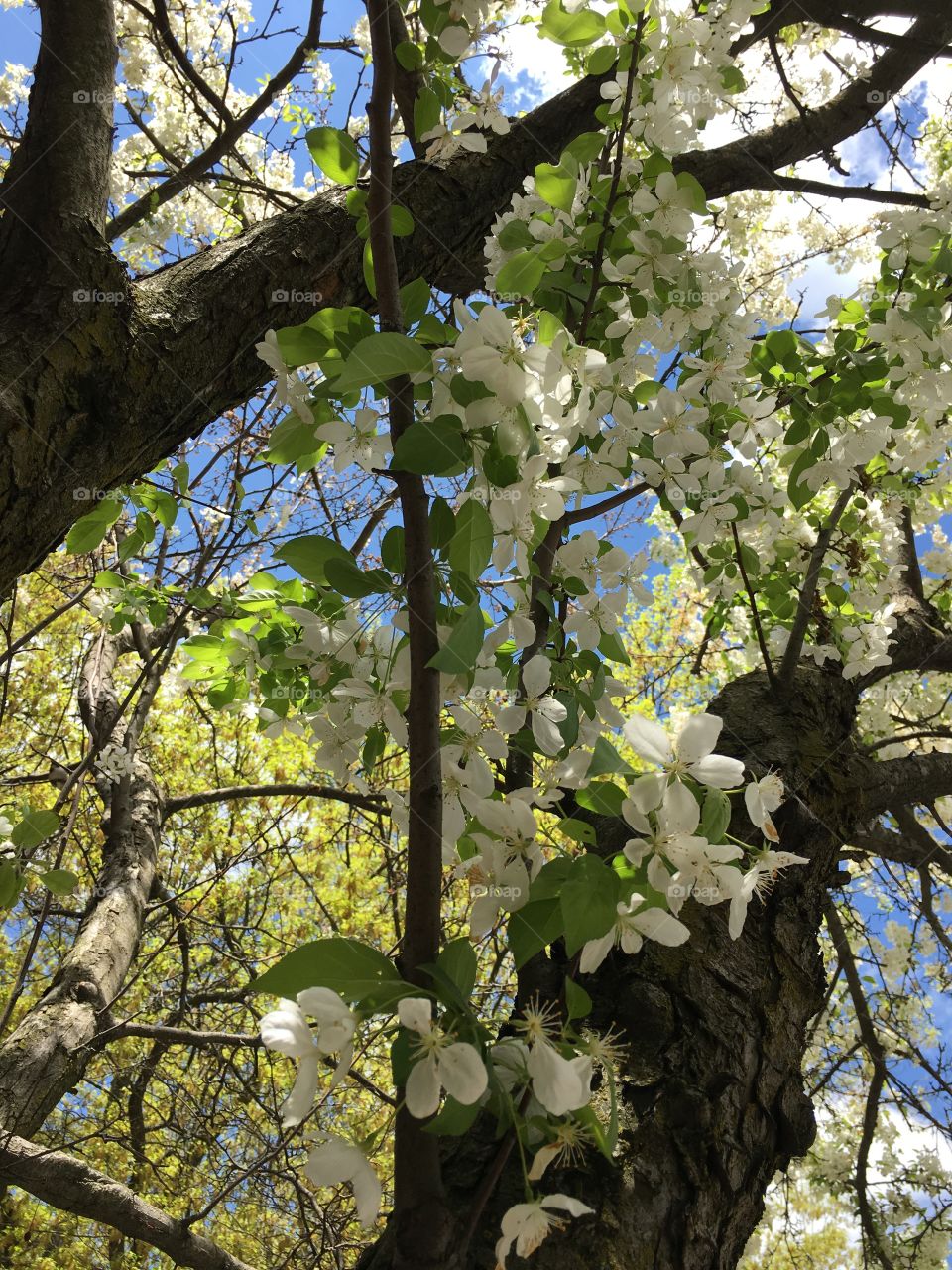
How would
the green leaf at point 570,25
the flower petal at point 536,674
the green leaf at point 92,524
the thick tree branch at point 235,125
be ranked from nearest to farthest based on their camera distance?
the flower petal at point 536,674 < the green leaf at point 570,25 < the green leaf at point 92,524 < the thick tree branch at point 235,125

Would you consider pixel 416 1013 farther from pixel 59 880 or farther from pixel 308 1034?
pixel 59 880

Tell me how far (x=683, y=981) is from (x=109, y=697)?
303 centimetres

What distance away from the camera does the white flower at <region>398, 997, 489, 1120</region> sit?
67cm

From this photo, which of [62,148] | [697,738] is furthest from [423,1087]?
[62,148]

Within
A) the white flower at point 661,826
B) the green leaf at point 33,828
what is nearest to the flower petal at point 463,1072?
the white flower at point 661,826

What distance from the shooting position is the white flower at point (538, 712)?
3.07 ft

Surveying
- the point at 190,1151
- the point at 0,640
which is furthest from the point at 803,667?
the point at 0,640

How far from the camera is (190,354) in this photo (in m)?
1.61

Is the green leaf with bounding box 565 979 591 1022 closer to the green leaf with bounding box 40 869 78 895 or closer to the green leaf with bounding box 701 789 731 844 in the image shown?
the green leaf with bounding box 701 789 731 844

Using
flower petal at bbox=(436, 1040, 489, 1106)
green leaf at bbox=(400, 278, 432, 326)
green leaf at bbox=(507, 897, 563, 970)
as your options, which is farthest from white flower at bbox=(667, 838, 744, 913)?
green leaf at bbox=(400, 278, 432, 326)

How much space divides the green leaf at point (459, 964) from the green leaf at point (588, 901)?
0.08 m

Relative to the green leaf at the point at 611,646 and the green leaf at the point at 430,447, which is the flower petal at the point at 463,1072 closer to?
the green leaf at the point at 430,447

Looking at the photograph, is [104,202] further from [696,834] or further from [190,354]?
[696,834]

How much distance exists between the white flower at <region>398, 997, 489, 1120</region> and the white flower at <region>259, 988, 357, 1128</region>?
4 centimetres
